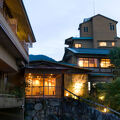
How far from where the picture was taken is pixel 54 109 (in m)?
20.8

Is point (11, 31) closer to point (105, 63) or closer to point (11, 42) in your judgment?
point (11, 42)

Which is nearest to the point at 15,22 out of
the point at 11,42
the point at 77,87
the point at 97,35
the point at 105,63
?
the point at 11,42

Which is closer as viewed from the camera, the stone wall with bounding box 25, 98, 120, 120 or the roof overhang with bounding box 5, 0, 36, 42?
the roof overhang with bounding box 5, 0, 36, 42

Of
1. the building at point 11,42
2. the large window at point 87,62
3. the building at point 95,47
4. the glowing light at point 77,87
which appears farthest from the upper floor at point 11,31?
the building at point 95,47

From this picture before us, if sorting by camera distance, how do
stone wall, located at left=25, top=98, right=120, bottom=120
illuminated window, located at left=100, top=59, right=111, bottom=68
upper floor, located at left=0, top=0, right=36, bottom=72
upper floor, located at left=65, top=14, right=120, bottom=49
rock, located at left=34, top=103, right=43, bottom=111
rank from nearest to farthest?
upper floor, located at left=0, top=0, right=36, bottom=72 → stone wall, located at left=25, top=98, right=120, bottom=120 → rock, located at left=34, top=103, right=43, bottom=111 → illuminated window, located at left=100, top=59, right=111, bottom=68 → upper floor, located at left=65, top=14, right=120, bottom=49

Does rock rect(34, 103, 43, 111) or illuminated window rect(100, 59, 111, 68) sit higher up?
illuminated window rect(100, 59, 111, 68)

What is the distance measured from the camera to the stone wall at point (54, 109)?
66.2ft

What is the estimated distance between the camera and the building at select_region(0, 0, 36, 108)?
11.2 m

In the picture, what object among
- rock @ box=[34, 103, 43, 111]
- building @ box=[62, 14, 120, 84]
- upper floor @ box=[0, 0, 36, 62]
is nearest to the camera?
upper floor @ box=[0, 0, 36, 62]

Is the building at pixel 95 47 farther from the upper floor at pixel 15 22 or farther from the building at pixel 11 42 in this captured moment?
the upper floor at pixel 15 22

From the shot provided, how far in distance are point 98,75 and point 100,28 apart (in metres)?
13.4

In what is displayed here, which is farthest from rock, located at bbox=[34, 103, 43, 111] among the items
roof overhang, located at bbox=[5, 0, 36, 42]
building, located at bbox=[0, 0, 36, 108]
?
roof overhang, located at bbox=[5, 0, 36, 42]

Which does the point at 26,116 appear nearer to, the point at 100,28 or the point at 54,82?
the point at 54,82

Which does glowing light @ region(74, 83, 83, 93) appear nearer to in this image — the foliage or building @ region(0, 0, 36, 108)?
the foliage
